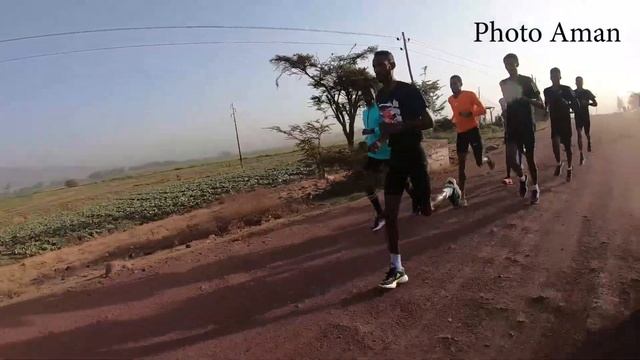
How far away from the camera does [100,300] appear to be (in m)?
4.64

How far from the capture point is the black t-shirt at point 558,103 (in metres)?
8.53

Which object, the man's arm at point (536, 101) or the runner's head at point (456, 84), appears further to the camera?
the runner's head at point (456, 84)

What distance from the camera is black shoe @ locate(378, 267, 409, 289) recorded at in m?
3.98

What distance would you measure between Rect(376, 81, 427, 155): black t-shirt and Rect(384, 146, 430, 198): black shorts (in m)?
0.05

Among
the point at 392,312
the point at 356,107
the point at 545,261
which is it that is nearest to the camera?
the point at 392,312

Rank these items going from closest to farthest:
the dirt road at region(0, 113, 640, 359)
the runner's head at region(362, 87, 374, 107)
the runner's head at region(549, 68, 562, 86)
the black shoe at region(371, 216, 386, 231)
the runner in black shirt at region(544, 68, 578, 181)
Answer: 1. the dirt road at region(0, 113, 640, 359)
2. the runner's head at region(362, 87, 374, 107)
3. the black shoe at region(371, 216, 386, 231)
4. the runner's head at region(549, 68, 562, 86)
5. the runner in black shirt at region(544, 68, 578, 181)

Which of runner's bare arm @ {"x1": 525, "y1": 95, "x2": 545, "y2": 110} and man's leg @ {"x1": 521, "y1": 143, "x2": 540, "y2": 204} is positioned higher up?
runner's bare arm @ {"x1": 525, "y1": 95, "x2": 545, "y2": 110}

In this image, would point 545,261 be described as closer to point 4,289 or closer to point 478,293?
point 478,293

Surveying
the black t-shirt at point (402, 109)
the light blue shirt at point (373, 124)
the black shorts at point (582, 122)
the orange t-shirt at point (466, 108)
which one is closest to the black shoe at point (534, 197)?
the orange t-shirt at point (466, 108)

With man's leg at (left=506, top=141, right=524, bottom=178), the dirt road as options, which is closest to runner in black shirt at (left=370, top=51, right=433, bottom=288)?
the dirt road

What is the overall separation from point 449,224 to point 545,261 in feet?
5.38

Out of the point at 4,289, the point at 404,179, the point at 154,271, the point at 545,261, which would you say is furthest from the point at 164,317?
the point at 4,289

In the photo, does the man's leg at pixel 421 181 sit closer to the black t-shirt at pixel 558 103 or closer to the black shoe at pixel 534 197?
the black shoe at pixel 534 197

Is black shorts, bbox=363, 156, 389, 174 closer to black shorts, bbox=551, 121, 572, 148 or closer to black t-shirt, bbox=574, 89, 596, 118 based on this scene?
black shorts, bbox=551, 121, 572, 148
